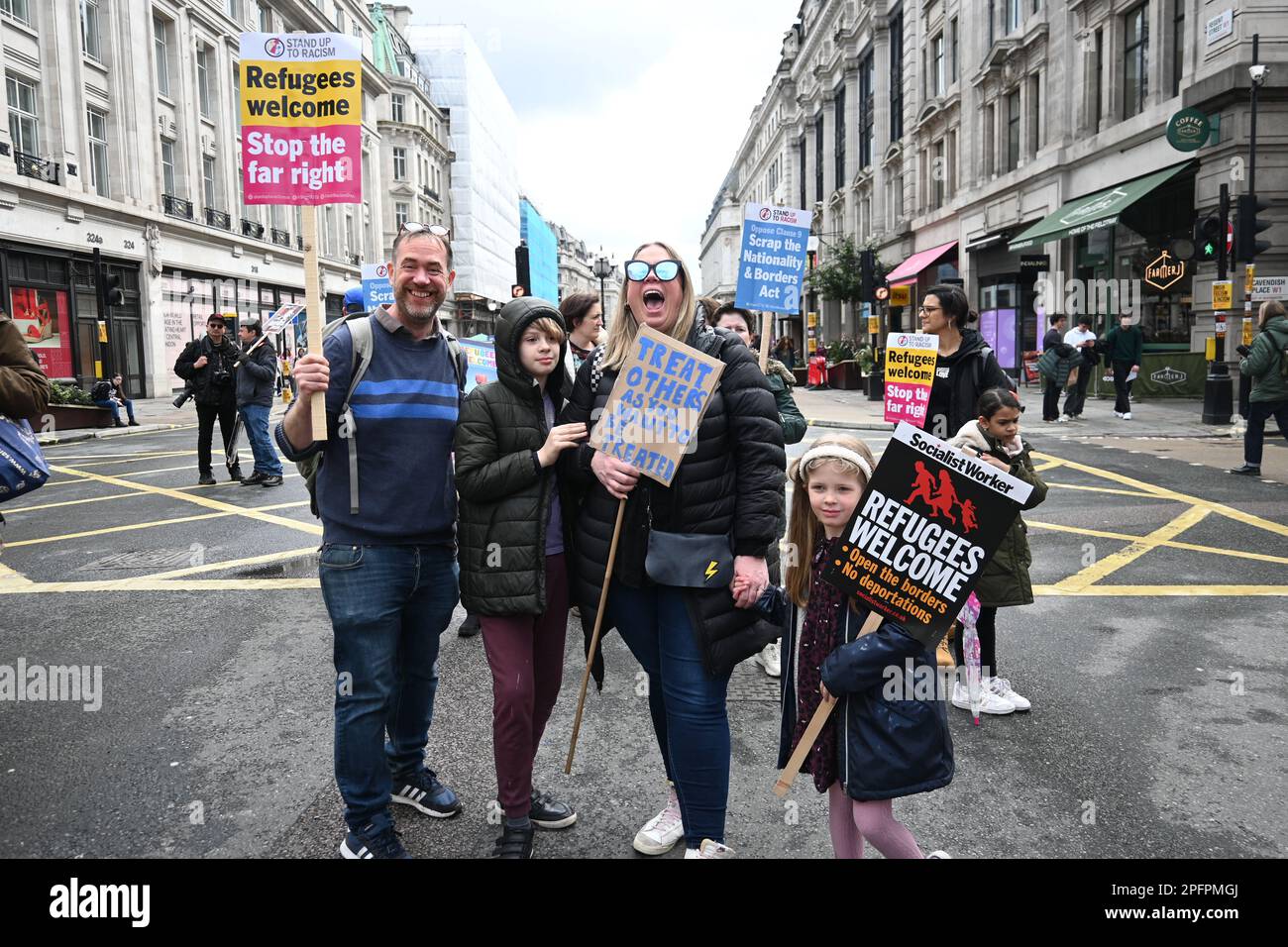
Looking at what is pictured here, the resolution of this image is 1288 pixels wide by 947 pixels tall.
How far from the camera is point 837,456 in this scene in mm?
2824

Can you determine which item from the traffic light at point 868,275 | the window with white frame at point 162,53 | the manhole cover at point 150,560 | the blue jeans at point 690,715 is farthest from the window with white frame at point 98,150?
the blue jeans at point 690,715

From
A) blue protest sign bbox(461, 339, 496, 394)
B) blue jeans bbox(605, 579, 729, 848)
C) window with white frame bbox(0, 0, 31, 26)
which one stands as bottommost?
blue jeans bbox(605, 579, 729, 848)

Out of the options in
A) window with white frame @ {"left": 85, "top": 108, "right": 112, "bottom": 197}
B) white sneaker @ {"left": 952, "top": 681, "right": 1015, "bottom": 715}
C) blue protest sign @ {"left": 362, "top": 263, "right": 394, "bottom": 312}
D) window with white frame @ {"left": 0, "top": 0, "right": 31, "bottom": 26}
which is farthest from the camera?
window with white frame @ {"left": 85, "top": 108, "right": 112, "bottom": 197}

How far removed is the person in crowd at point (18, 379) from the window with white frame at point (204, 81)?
37256 millimetres

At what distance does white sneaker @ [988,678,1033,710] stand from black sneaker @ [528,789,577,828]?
218 centimetres

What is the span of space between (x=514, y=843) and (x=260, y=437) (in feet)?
31.8

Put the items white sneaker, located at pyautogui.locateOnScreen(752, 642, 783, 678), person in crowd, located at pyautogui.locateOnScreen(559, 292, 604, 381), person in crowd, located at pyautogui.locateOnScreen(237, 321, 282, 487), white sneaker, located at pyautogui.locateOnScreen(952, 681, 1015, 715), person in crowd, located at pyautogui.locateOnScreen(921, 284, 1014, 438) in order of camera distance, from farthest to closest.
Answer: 1. person in crowd, located at pyautogui.locateOnScreen(237, 321, 282, 487)
2. person in crowd, located at pyautogui.locateOnScreen(559, 292, 604, 381)
3. white sneaker, located at pyautogui.locateOnScreen(752, 642, 783, 678)
4. person in crowd, located at pyautogui.locateOnScreen(921, 284, 1014, 438)
5. white sneaker, located at pyautogui.locateOnScreen(952, 681, 1015, 715)

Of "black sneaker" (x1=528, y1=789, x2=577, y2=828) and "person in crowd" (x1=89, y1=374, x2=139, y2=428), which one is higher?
"person in crowd" (x1=89, y1=374, x2=139, y2=428)

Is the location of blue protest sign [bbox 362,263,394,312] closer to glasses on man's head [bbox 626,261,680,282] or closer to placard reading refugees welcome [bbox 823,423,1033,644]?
glasses on man's head [bbox 626,261,680,282]

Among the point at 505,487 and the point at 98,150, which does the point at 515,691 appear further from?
the point at 98,150

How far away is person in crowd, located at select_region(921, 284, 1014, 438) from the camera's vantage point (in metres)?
4.75

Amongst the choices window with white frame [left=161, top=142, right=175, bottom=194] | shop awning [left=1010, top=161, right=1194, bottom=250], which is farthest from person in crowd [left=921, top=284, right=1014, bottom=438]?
window with white frame [left=161, top=142, right=175, bottom=194]

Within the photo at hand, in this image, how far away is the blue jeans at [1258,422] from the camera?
1034cm
